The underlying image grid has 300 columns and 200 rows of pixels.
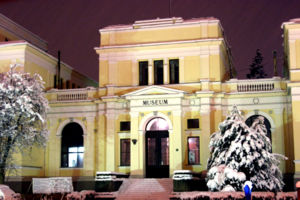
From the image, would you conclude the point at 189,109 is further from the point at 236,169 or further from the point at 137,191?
the point at 236,169

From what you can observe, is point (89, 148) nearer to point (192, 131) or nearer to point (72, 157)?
point (72, 157)

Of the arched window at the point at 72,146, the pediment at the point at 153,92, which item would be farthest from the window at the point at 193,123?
the arched window at the point at 72,146

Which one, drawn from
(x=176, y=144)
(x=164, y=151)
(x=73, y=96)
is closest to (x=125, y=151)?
(x=164, y=151)

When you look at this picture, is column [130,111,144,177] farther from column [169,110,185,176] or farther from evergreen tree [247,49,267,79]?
evergreen tree [247,49,267,79]

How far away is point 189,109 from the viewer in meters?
37.4

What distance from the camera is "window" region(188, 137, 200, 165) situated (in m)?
37.0

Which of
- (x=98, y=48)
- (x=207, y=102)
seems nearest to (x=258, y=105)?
(x=207, y=102)

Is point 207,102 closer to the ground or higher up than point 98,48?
closer to the ground

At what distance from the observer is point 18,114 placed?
33.1 meters

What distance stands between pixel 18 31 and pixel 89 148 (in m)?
15.9

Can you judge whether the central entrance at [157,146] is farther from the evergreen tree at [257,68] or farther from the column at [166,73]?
the evergreen tree at [257,68]

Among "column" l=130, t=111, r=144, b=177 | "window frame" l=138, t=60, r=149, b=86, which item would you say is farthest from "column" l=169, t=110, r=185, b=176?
"window frame" l=138, t=60, r=149, b=86

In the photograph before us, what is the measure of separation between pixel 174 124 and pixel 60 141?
10.1m

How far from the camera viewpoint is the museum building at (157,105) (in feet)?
120
